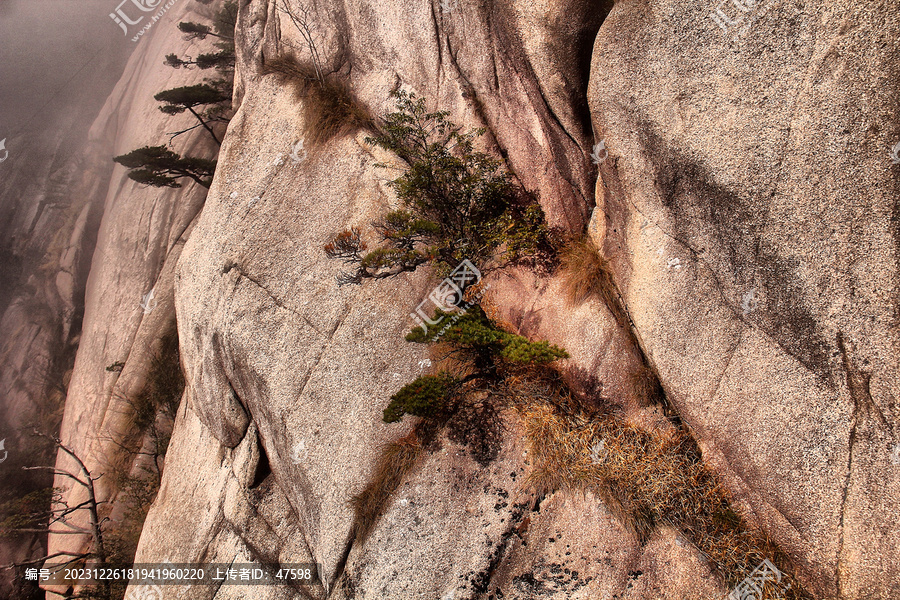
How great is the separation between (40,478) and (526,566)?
21280mm

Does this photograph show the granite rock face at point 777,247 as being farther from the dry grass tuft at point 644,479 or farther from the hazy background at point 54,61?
the hazy background at point 54,61

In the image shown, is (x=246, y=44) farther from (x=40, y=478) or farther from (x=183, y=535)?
(x=40, y=478)

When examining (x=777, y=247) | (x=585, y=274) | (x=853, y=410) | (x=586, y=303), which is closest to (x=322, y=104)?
(x=585, y=274)

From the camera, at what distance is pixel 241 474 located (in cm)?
847

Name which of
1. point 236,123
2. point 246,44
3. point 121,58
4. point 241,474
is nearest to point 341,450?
point 241,474

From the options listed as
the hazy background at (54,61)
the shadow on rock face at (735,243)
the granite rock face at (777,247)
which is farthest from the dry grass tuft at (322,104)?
the hazy background at (54,61)

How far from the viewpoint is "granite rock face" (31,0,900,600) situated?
4.45 metres

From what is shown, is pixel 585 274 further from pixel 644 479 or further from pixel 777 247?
pixel 644 479

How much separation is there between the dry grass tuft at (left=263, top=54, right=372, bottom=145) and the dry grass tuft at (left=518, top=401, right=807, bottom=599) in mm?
6480

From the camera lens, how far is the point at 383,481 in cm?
643

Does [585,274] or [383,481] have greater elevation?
[585,274]

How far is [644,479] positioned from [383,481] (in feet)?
11.8

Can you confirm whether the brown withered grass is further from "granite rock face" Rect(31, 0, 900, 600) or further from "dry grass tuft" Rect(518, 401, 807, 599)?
"dry grass tuft" Rect(518, 401, 807, 599)

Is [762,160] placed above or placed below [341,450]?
above
